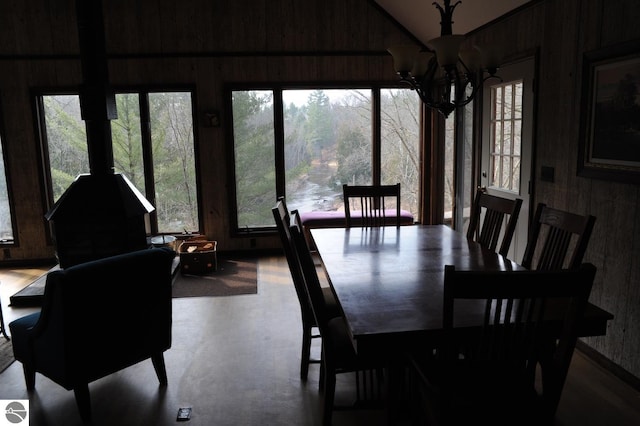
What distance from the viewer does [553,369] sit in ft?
5.81

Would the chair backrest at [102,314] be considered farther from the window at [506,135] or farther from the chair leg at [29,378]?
the window at [506,135]

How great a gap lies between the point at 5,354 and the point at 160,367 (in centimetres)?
131

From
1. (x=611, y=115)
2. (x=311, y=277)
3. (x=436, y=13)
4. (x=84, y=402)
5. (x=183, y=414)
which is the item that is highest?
(x=436, y=13)

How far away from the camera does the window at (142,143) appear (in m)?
5.69

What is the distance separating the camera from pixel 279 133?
5.92 meters

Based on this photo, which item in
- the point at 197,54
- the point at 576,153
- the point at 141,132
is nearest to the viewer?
the point at 576,153

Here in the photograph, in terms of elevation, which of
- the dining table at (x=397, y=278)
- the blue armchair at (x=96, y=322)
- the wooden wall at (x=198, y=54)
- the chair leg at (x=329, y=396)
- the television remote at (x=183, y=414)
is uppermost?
the wooden wall at (x=198, y=54)

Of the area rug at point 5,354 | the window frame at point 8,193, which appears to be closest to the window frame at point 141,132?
the window frame at point 8,193

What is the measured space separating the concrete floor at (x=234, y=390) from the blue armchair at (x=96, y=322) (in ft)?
0.35

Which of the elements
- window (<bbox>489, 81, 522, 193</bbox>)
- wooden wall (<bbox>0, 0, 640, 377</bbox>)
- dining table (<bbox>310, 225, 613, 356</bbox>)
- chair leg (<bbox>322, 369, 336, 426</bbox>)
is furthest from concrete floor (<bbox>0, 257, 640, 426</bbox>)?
wooden wall (<bbox>0, 0, 640, 377</bbox>)

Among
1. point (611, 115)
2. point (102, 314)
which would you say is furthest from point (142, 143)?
point (611, 115)

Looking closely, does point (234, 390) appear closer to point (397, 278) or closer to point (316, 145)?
point (397, 278)

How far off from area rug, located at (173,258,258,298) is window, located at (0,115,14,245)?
2217 mm

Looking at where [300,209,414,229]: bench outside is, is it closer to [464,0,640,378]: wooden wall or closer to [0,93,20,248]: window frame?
[464,0,640,378]: wooden wall
